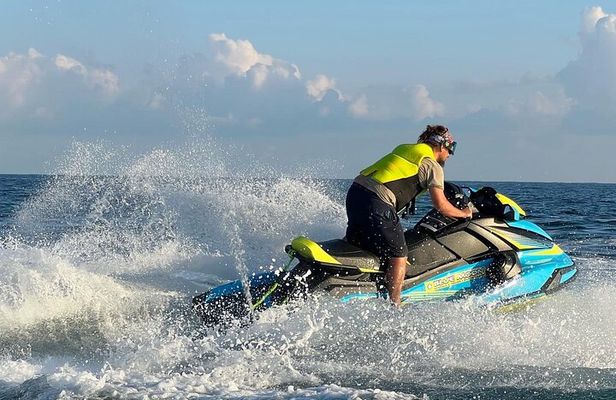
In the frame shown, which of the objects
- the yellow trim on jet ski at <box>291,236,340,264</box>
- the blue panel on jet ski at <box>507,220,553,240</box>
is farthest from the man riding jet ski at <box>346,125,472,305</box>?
the blue panel on jet ski at <box>507,220,553,240</box>

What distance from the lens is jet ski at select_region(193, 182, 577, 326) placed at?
6684 mm

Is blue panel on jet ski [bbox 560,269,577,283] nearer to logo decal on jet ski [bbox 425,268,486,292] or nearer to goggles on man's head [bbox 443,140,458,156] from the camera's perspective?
logo decal on jet ski [bbox 425,268,486,292]

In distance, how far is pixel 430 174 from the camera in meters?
6.82

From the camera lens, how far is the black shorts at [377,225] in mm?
6719

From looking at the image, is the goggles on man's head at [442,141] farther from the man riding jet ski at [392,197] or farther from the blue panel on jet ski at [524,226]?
the blue panel on jet ski at [524,226]

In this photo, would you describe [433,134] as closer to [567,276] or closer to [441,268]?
[441,268]

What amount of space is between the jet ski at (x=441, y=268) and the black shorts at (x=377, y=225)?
0.12 m

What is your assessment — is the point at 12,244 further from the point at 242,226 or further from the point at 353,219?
the point at 353,219

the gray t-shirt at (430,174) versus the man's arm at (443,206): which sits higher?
the gray t-shirt at (430,174)

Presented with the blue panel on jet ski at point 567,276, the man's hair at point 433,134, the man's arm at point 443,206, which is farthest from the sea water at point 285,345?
the man's hair at point 433,134

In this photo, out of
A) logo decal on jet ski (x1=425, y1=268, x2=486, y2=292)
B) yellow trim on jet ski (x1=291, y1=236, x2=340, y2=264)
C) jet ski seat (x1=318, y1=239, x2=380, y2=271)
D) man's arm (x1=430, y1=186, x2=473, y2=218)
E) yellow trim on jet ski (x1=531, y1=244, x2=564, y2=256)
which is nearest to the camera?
yellow trim on jet ski (x1=291, y1=236, x2=340, y2=264)

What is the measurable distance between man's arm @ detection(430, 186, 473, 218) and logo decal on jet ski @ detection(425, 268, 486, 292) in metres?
0.56

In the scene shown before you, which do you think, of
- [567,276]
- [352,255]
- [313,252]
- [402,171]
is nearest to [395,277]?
[352,255]

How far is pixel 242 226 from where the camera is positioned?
518 inches
